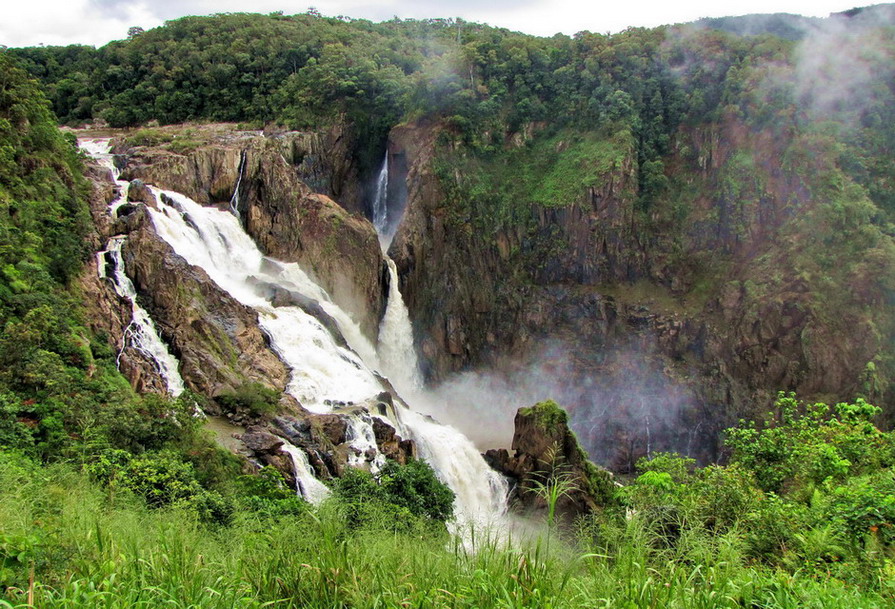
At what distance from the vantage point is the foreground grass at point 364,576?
5.08 meters

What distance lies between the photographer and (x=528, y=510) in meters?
21.0

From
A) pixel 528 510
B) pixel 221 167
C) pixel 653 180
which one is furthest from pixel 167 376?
pixel 653 180

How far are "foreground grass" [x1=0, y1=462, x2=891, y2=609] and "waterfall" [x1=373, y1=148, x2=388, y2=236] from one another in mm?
38050

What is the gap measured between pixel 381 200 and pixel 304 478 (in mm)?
28566

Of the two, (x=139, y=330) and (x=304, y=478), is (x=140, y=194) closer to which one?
(x=139, y=330)

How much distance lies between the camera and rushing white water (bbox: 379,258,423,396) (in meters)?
36.0

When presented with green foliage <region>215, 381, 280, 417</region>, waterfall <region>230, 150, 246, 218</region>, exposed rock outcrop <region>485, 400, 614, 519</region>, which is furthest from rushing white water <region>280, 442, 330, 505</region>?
waterfall <region>230, 150, 246, 218</region>

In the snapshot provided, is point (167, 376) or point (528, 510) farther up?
point (167, 376)

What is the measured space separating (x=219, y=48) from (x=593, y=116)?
2924cm

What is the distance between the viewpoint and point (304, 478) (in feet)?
61.9

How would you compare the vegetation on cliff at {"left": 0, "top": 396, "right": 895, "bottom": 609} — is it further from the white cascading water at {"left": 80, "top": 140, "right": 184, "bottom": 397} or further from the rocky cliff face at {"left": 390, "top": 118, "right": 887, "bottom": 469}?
the rocky cliff face at {"left": 390, "top": 118, "right": 887, "bottom": 469}

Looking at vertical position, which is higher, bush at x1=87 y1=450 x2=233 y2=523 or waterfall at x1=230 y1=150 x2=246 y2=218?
waterfall at x1=230 y1=150 x2=246 y2=218

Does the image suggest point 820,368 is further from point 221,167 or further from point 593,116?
point 221,167

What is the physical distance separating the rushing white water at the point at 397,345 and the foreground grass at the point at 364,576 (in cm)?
2912
